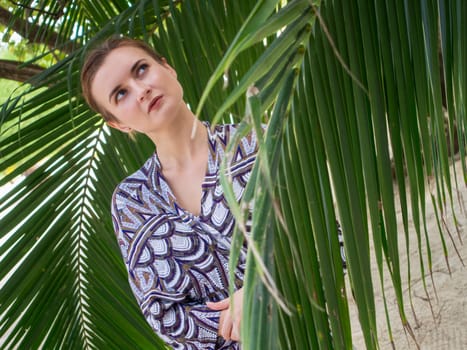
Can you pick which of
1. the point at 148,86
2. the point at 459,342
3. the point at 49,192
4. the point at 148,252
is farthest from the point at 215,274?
the point at 459,342

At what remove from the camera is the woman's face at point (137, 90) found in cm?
109

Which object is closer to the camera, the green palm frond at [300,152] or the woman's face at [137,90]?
the green palm frond at [300,152]

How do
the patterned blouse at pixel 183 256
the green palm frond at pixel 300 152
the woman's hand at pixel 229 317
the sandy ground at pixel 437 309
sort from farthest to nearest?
1. the sandy ground at pixel 437 309
2. the patterned blouse at pixel 183 256
3. the woman's hand at pixel 229 317
4. the green palm frond at pixel 300 152

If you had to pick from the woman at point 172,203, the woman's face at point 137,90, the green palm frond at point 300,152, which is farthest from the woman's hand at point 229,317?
the woman's face at point 137,90

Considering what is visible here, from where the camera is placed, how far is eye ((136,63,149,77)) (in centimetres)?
113

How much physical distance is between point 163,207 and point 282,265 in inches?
13.0

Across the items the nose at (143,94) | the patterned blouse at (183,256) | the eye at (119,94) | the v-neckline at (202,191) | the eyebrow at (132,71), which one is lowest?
the patterned blouse at (183,256)

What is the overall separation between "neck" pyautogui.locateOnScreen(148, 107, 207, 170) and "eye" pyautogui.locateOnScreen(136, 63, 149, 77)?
0.08 m

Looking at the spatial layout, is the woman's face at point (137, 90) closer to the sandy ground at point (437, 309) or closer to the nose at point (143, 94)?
the nose at point (143, 94)

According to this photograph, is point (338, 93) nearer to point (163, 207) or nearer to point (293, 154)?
point (293, 154)

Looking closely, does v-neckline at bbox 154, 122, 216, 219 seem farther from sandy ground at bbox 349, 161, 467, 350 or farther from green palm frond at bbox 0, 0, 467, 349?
sandy ground at bbox 349, 161, 467, 350

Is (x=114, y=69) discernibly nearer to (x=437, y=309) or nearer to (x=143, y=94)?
(x=143, y=94)

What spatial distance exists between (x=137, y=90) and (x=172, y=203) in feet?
0.58

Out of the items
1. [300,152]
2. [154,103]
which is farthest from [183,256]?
[300,152]
